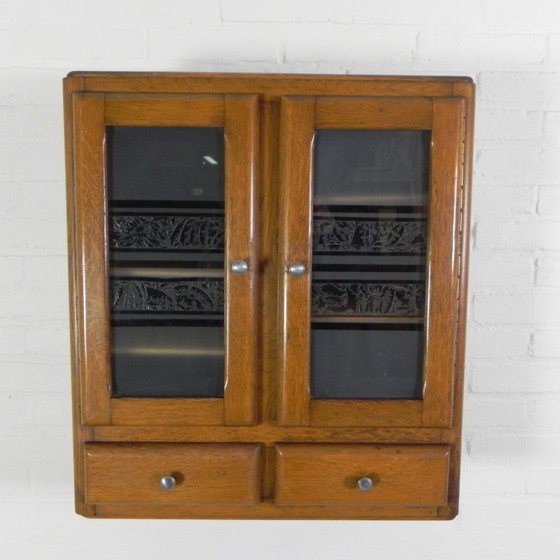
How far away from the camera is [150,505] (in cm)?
122

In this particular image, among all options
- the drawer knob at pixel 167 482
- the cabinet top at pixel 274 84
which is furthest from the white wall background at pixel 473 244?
the drawer knob at pixel 167 482

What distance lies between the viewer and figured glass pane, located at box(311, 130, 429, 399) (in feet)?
3.87

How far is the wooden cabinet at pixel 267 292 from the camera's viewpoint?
1155 mm

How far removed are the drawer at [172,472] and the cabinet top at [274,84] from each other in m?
0.63

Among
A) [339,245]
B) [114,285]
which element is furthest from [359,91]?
[114,285]

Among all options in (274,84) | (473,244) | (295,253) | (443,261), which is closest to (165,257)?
(295,253)

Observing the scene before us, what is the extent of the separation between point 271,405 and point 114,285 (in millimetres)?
356

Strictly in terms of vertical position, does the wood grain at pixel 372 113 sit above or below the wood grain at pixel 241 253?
above

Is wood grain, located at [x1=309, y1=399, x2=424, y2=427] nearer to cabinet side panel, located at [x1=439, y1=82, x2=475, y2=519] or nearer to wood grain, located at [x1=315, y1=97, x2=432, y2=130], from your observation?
cabinet side panel, located at [x1=439, y1=82, x2=475, y2=519]

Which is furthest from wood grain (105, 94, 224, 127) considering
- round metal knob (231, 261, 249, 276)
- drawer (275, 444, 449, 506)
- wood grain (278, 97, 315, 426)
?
drawer (275, 444, 449, 506)

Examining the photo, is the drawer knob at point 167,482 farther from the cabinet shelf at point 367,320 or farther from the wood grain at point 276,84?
the wood grain at point 276,84

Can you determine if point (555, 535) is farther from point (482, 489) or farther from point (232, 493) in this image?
point (232, 493)

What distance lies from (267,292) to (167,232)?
0.21 m

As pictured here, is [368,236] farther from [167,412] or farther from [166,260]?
[167,412]
